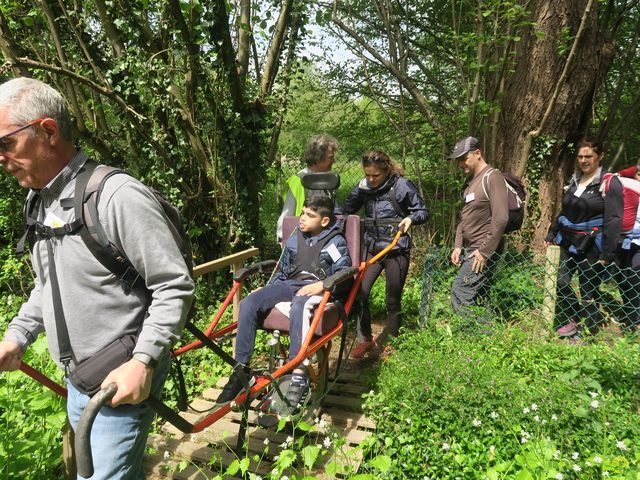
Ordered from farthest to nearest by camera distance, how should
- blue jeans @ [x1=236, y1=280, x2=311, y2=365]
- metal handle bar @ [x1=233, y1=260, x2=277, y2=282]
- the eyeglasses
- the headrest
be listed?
the headrest
metal handle bar @ [x1=233, y1=260, x2=277, y2=282]
blue jeans @ [x1=236, y1=280, x2=311, y2=365]
the eyeglasses

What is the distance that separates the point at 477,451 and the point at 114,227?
2439 mm

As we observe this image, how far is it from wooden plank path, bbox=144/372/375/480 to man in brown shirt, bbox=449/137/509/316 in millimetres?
1444

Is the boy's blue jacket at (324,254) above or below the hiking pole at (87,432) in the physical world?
below

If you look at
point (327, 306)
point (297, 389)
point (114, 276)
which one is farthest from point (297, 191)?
point (114, 276)

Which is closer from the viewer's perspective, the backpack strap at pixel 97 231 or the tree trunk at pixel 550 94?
the backpack strap at pixel 97 231

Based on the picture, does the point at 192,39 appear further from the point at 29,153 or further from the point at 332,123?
the point at 332,123

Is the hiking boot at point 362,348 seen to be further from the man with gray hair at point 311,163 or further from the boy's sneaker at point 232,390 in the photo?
the boy's sneaker at point 232,390

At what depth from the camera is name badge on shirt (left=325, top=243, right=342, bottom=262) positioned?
11.1 ft

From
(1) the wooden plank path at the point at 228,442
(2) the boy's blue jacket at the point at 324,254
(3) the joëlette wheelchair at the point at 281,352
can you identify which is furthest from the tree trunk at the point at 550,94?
(1) the wooden plank path at the point at 228,442

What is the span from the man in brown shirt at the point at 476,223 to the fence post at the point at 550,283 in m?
0.47

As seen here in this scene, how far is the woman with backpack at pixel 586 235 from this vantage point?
12.9 ft

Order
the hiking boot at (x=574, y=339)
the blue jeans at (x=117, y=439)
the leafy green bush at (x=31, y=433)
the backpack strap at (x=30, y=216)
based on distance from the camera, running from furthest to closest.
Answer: the hiking boot at (x=574, y=339)
the leafy green bush at (x=31, y=433)
the backpack strap at (x=30, y=216)
the blue jeans at (x=117, y=439)

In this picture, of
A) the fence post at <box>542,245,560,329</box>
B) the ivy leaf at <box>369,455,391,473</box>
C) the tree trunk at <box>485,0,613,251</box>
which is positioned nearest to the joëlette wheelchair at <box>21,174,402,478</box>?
the ivy leaf at <box>369,455,391,473</box>

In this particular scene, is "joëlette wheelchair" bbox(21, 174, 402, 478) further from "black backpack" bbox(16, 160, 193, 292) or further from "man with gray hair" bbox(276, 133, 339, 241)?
Result: "black backpack" bbox(16, 160, 193, 292)
